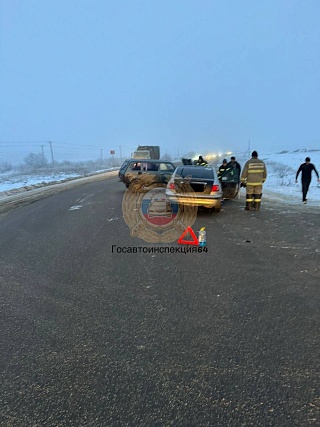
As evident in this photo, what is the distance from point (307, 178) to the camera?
10195 millimetres

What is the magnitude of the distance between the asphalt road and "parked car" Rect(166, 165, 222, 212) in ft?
9.21

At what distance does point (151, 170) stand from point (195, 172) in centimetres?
422

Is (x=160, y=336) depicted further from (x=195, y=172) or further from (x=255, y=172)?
(x=255, y=172)

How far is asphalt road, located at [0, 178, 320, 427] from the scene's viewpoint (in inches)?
77.4

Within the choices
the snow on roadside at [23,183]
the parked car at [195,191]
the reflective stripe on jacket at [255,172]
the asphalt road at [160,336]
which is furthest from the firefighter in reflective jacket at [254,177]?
the snow on roadside at [23,183]

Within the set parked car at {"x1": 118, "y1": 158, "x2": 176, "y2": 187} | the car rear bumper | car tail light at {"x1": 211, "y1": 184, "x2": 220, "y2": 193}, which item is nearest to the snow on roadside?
parked car at {"x1": 118, "y1": 158, "x2": 176, "y2": 187}

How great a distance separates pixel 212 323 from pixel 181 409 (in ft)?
3.59

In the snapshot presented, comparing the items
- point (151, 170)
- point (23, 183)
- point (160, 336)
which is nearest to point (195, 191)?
point (151, 170)

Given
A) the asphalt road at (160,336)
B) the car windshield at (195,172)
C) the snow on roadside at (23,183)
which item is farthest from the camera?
the snow on roadside at (23,183)

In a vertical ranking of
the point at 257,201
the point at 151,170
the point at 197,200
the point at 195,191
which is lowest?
the point at 257,201

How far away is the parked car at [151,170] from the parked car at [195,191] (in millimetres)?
3875

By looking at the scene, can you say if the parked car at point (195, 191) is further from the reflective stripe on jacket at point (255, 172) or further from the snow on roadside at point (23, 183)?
the snow on roadside at point (23, 183)

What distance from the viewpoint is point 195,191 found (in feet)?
26.7

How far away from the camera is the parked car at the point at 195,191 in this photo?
803 cm
